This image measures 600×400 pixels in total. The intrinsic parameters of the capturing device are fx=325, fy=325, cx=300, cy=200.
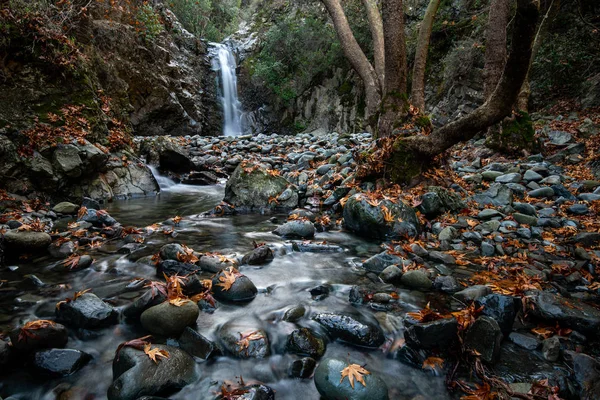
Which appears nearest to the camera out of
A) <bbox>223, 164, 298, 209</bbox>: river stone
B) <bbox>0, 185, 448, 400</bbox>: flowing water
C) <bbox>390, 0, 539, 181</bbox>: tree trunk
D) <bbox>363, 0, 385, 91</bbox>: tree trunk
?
<bbox>0, 185, 448, 400</bbox>: flowing water

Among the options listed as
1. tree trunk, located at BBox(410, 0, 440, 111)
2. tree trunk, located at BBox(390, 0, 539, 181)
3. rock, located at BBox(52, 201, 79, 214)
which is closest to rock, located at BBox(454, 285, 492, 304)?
tree trunk, located at BBox(390, 0, 539, 181)

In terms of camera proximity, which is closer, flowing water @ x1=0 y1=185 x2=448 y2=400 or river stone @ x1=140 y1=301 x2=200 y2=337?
flowing water @ x1=0 y1=185 x2=448 y2=400

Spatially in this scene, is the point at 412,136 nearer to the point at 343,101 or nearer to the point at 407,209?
the point at 407,209

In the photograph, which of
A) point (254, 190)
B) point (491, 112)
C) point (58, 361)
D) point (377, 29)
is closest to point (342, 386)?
point (58, 361)

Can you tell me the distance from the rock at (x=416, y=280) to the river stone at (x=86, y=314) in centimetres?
262

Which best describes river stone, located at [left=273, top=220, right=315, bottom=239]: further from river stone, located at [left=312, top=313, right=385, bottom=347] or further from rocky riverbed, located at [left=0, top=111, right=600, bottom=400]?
river stone, located at [left=312, top=313, right=385, bottom=347]

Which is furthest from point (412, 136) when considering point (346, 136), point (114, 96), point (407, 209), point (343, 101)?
point (343, 101)

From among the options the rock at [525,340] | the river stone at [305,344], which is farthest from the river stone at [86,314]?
Answer: the rock at [525,340]

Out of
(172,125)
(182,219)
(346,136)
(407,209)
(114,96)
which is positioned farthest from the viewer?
(172,125)

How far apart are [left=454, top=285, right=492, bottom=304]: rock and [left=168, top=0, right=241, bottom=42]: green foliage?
2244cm

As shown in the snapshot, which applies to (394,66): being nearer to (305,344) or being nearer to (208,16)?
(305,344)

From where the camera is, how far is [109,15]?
42.7 ft

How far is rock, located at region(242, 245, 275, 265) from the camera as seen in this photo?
3793 millimetres

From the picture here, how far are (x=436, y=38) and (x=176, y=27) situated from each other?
562 inches
